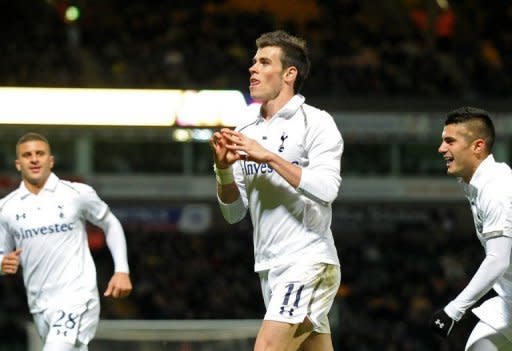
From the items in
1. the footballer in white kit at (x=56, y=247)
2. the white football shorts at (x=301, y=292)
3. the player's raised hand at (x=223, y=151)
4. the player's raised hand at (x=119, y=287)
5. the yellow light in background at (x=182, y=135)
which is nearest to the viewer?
the player's raised hand at (x=223, y=151)

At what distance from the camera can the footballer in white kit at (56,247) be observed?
6.86 m

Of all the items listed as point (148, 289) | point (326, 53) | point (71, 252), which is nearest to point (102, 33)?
point (326, 53)

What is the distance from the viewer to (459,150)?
230 inches

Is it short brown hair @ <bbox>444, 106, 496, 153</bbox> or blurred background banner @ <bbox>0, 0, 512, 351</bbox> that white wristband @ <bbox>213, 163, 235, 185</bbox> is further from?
blurred background banner @ <bbox>0, 0, 512, 351</bbox>

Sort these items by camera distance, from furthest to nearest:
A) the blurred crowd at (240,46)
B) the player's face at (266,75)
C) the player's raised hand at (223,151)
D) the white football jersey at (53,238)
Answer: the blurred crowd at (240,46) → the white football jersey at (53,238) → the player's face at (266,75) → the player's raised hand at (223,151)

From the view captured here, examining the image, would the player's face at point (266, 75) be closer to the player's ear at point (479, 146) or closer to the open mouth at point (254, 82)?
the open mouth at point (254, 82)

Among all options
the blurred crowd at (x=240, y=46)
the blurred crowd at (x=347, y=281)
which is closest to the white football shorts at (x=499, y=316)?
the blurred crowd at (x=347, y=281)

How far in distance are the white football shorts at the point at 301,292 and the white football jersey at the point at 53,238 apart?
68.2 inches

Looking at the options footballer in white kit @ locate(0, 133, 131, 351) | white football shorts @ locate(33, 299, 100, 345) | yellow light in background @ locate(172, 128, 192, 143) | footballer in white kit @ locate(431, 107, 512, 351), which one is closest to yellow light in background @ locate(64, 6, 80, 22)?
yellow light in background @ locate(172, 128, 192, 143)

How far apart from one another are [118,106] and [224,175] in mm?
15483

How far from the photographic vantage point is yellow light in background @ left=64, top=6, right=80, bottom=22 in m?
23.3

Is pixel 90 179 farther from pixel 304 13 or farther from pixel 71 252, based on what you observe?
pixel 71 252

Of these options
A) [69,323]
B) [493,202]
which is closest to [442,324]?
[493,202]

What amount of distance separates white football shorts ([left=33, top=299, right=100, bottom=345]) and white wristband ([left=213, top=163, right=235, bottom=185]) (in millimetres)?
1686
